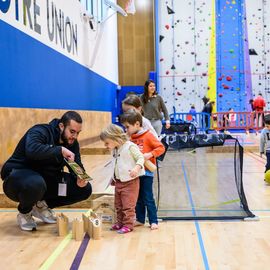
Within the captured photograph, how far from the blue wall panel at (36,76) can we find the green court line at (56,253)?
3369 millimetres

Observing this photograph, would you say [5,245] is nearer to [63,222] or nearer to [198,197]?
[63,222]

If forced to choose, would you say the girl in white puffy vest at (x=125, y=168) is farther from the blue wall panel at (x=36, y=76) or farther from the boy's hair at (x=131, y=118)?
the blue wall panel at (x=36, y=76)

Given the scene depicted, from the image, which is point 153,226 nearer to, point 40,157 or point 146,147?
point 146,147

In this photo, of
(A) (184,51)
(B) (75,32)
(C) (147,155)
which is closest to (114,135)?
(C) (147,155)

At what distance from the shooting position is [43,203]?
400 centimetres

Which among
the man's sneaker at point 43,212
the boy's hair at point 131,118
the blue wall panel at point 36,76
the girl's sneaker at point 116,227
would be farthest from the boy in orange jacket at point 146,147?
the blue wall panel at point 36,76

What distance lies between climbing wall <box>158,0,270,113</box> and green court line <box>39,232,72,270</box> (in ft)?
49.4

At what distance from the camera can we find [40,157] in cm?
358

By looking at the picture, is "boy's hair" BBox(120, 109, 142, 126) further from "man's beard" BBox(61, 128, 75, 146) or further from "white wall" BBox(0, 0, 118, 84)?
"white wall" BBox(0, 0, 118, 84)

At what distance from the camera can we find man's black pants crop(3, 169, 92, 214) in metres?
3.57

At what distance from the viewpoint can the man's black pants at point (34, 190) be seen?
3.57 metres

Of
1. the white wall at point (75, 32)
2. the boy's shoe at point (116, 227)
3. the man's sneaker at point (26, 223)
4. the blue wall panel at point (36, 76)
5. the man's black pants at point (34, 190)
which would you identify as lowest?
the boy's shoe at point (116, 227)

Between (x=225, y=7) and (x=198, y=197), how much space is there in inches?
567

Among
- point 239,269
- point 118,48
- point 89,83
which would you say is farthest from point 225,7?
point 239,269
